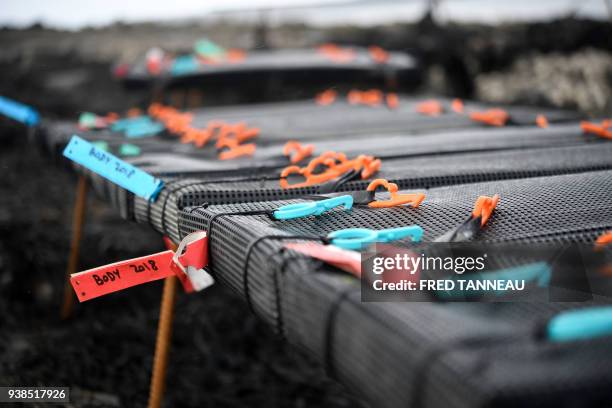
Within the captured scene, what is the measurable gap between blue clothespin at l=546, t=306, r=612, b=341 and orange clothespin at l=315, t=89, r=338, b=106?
2.43 meters

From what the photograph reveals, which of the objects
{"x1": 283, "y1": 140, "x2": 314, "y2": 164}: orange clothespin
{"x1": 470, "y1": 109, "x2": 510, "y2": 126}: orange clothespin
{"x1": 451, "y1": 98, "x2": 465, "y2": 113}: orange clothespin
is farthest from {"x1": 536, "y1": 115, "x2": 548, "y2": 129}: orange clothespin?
{"x1": 283, "y1": 140, "x2": 314, "y2": 164}: orange clothespin

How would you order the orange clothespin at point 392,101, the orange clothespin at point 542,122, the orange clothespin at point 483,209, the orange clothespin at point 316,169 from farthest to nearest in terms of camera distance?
1. the orange clothespin at point 392,101
2. the orange clothespin at point 542,122
3. the orange clothespin at point 316,169
4. the orange clothespin at point 483,209

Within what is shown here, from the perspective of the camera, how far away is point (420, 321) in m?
0.65

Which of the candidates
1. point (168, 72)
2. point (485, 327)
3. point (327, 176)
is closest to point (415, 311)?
point (485, 327)

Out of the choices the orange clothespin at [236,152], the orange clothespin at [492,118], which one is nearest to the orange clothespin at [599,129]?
the orange clothespin at [492,118]

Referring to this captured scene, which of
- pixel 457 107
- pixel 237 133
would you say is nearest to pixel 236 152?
pixel 237 133

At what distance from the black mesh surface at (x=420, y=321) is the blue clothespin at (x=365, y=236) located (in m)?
0.05

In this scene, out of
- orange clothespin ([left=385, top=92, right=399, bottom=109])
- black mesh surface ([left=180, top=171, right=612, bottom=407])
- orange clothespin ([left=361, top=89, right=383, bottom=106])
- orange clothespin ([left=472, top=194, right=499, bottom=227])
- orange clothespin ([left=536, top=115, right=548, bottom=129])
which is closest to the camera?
black mesh surface ([left=180, top=171, right=612, bottom=407])

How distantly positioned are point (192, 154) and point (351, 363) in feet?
4.14

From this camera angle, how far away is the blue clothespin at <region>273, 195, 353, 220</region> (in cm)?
107

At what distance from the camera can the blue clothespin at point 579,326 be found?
0.61 metres

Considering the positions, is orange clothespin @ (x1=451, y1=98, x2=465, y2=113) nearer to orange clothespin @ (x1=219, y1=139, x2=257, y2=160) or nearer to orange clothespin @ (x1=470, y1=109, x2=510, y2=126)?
orange clothespin @ (x1=470, y1=109, x2=510, y2=126)

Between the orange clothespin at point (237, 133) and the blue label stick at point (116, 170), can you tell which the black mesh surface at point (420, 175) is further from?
the orange clothespin at point (237, 133)

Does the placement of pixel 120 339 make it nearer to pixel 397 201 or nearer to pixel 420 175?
pixel 420 175
